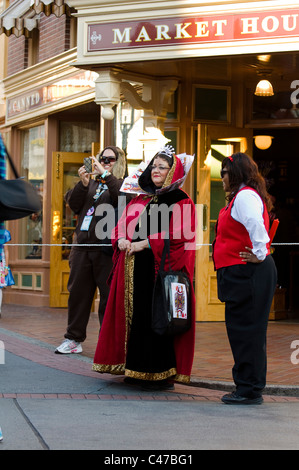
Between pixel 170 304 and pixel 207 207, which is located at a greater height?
pixel 207 207

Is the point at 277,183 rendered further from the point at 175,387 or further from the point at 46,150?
the point at 175,387

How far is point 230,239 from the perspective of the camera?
6.21 meters

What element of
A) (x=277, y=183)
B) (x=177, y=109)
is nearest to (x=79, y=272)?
(x=177, y=109)

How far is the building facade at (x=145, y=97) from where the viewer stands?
9.66 metres

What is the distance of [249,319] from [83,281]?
239 centimetres

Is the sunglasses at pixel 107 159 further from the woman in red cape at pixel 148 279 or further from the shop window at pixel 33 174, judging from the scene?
the shop window at pixel 33 174

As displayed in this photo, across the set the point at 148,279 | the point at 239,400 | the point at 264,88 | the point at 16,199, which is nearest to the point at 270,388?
the point at 239,400

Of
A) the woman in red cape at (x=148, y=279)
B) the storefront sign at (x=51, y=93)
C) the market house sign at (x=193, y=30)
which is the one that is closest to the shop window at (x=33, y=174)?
the storefront sign at (x=51, y=93)

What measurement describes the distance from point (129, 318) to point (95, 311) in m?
6.04

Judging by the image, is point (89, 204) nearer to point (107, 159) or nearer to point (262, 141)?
point (107, 159)

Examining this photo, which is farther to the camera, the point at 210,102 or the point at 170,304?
the point at 210,102

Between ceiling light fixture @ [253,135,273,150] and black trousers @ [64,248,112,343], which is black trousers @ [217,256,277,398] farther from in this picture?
ceiling light fixture @ [253,135,273,150]

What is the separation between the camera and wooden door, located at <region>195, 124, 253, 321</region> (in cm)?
1115

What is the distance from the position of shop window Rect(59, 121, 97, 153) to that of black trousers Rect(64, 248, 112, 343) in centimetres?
599
